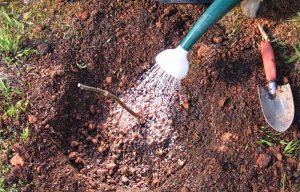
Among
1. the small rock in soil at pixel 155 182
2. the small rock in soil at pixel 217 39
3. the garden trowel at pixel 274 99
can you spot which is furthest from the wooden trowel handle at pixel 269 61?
the small rock in soil at pixel 155 182

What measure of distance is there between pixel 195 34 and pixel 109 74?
1.52 ft

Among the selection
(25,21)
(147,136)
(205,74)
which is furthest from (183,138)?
(25,21)

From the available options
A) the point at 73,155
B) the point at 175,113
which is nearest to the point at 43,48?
the point at 73,155

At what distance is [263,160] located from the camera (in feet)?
5.78

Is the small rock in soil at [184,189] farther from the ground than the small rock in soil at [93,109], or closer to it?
closer to it

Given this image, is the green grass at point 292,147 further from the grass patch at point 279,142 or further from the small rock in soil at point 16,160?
the small rock in soil at point 16,160

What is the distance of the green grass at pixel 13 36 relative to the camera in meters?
1.98

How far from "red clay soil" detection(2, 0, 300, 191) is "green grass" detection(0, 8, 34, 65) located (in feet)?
0.24

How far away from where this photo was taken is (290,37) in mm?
1993

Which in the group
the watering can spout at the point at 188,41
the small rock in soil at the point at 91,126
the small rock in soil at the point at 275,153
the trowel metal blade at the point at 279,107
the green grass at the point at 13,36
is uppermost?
the green grass at the point at 13,36

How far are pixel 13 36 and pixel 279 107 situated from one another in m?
1.10

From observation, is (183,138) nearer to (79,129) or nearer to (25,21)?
(79,129)

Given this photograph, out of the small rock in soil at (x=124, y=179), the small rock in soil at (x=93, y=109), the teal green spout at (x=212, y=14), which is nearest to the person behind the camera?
the teal green spout at (x=212, y=14)

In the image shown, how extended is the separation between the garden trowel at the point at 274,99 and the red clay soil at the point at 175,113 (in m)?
0.04
